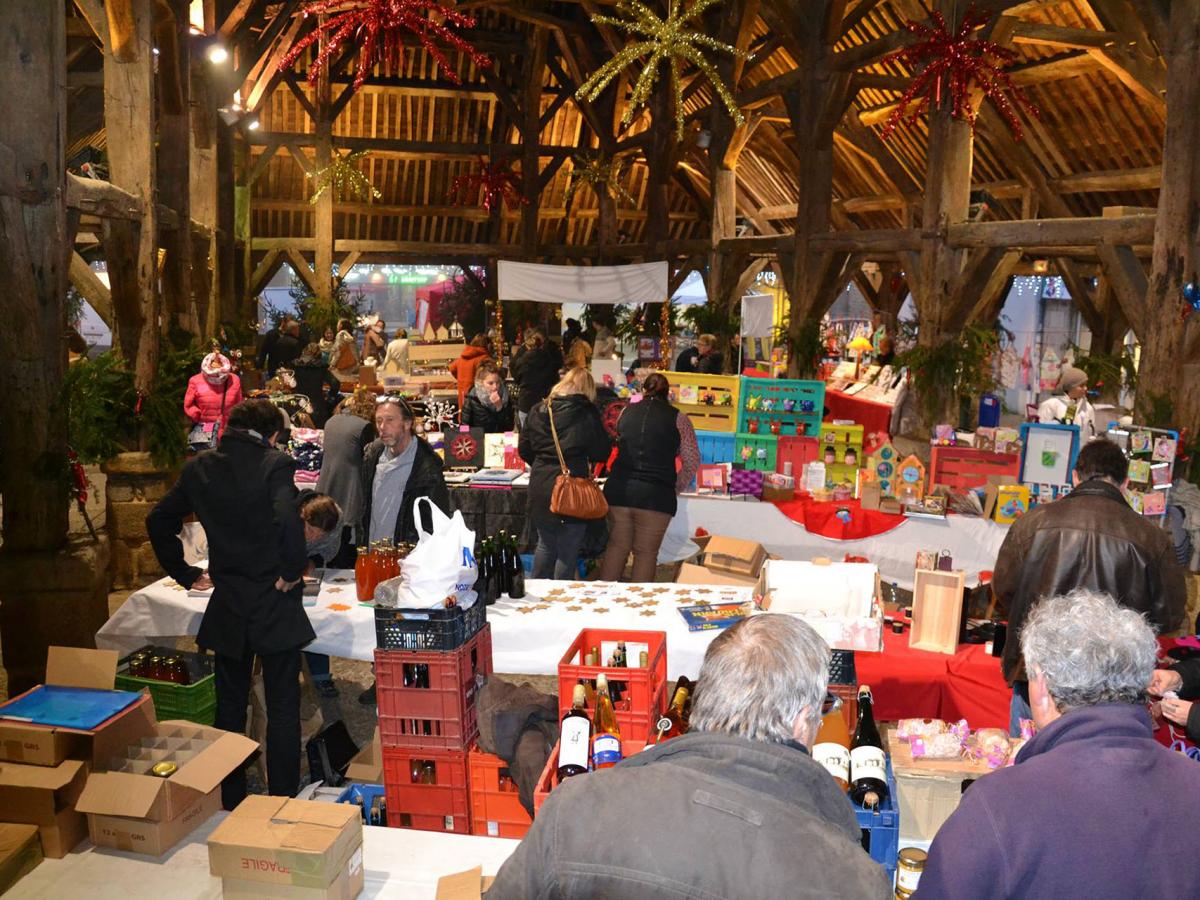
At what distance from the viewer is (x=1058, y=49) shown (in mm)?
10766

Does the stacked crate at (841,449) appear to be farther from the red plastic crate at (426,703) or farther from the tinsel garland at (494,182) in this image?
the tinsel garland at (494,182)

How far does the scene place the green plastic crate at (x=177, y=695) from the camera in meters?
3.76

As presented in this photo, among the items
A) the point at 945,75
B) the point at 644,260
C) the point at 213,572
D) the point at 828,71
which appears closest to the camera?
the point at 213,572

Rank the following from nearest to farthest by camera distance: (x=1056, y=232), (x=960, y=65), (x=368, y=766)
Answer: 1. (x=368, y=766)
2. (x=960, y=65)
3. (x=1056, y=232)

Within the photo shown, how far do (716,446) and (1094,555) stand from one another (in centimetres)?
418

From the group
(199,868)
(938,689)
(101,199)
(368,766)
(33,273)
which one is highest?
(101,199)

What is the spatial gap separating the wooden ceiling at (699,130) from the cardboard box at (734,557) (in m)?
5.19

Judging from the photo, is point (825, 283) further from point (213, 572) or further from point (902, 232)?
point (213, 572)

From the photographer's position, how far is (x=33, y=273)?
4703 mm

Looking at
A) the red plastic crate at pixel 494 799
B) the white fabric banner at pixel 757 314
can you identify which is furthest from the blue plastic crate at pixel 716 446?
the red plastic crate at pixel 494 799

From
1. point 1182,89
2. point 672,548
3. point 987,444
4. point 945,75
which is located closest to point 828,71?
point 945,75

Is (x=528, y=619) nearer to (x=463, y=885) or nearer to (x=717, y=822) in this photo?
(x=463, y=885)

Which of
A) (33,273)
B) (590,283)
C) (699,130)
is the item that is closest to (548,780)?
(33,273)

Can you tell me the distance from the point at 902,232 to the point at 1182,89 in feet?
9.99
